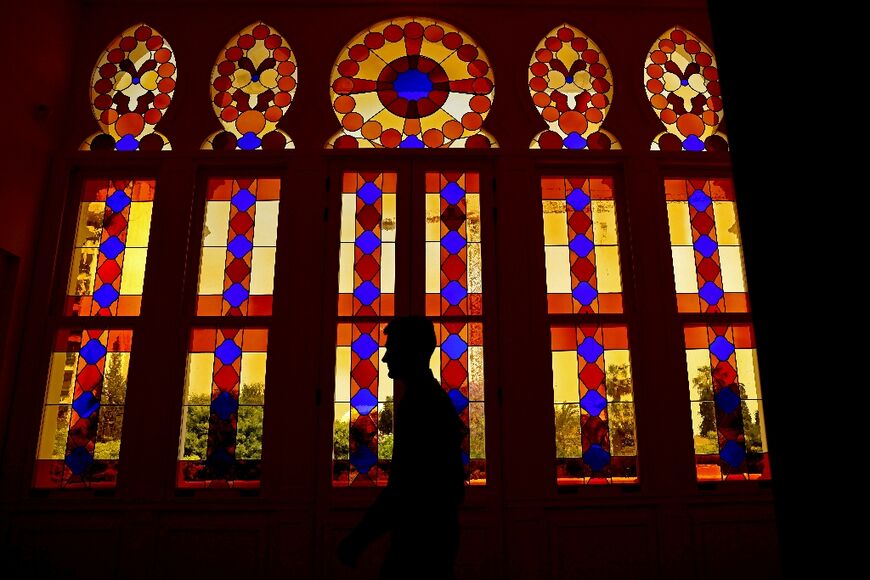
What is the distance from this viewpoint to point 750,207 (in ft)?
2.47

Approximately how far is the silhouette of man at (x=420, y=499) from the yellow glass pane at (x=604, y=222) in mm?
2392

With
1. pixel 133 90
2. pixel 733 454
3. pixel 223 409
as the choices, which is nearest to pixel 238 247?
pixel 223 409

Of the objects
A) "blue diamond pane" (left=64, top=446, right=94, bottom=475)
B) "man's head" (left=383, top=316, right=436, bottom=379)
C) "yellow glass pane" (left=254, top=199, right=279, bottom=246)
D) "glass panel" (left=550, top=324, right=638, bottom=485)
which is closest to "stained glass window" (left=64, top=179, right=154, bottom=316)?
"yellow glass pane" (left=254, top=199, right=279, bottom=246)

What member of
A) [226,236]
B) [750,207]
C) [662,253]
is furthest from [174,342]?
[750,207]

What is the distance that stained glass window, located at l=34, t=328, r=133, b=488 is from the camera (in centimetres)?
331

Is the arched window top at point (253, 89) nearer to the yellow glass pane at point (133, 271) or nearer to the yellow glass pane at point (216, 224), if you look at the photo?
the yellow glass pane at point (216, 224)

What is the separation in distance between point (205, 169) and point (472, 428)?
232 centimetres

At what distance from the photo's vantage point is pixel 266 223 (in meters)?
3.66

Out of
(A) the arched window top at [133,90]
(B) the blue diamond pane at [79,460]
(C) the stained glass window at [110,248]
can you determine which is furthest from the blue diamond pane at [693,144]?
(B) the blue diamond pane at [79,460]

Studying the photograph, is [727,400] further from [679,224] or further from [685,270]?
[679,224]

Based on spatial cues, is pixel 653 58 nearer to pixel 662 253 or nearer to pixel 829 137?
pixel 662 253

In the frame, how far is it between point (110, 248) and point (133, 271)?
0.22 m

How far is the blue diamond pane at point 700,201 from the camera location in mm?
3788

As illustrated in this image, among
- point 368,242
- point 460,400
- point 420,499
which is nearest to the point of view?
point 420,499
